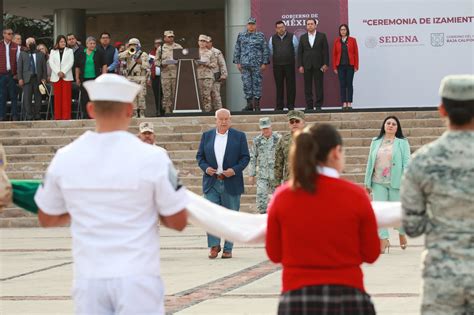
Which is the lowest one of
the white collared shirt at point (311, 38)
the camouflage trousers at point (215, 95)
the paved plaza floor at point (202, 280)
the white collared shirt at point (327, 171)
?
the paved plaza floor at point (202, 280)

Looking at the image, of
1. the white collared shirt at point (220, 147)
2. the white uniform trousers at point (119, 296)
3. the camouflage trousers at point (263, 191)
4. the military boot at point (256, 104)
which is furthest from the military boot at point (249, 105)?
the white uniform trousers at point (119, 296)

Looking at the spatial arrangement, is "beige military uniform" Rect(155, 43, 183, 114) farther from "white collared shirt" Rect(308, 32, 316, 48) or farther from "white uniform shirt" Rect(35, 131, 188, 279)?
"white uniform shirt" Rect(35, 131, 188, 279)

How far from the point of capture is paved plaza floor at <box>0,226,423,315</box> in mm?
10156

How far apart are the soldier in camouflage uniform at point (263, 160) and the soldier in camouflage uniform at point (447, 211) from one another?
11919 mm

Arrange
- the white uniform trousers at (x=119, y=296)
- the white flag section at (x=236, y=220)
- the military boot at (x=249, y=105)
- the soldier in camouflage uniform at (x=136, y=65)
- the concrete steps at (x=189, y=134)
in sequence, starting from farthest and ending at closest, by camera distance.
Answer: the military boot at (x=249, y=105), the soldier in camouflage uniform at (x=136, y=65), the concrete steps at (x=189, y=134), the white flag section at (x=236, y=220), the white uniform trousers at (x=119, y=296)

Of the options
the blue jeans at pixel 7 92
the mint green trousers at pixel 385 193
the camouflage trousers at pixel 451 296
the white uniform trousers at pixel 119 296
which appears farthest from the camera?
the blue jeans at pixel 7 92

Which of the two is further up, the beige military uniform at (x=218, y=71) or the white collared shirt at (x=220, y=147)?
the beige military uniform at (x=218, y=71)

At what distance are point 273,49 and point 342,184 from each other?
22.2m

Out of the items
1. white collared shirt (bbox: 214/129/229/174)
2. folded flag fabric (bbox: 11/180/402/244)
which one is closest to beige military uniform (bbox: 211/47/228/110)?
white collared shirt (bbox: 214/129/229/174)

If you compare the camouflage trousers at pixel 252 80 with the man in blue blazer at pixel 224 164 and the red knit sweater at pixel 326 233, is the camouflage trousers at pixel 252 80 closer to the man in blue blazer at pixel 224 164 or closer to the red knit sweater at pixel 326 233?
the man in blue blazer at pixel 224 164

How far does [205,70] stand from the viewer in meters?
27.6

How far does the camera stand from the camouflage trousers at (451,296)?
209 inches

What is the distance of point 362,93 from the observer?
1177 inches

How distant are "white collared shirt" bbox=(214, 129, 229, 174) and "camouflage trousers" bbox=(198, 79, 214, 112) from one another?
499 inches
